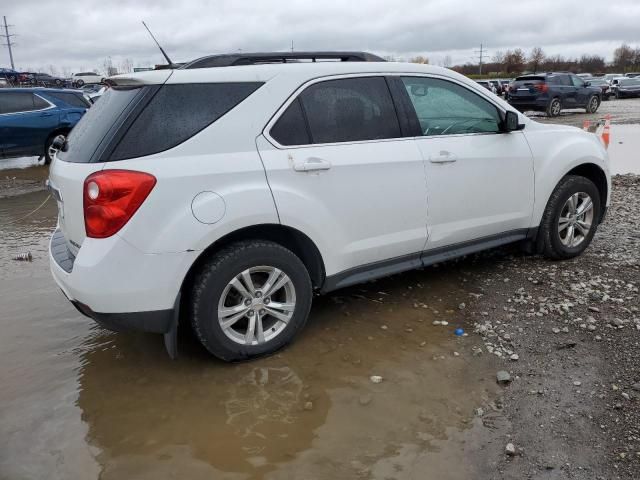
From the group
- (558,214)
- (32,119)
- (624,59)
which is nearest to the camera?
(558,214)

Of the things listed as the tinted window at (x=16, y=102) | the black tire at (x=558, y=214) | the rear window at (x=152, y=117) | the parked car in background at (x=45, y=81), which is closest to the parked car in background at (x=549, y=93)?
the tinted window at (x=16, y=102)

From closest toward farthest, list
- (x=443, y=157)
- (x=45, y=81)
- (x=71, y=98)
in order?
(x=443, y=157)
(x=71, y=98)
(x=45, y=81)

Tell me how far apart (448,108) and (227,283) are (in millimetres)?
2152

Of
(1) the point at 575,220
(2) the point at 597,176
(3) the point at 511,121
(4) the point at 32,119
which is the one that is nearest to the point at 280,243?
(3) the point at 511,121

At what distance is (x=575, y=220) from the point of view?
4949 mm

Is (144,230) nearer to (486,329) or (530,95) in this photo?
(486,329)

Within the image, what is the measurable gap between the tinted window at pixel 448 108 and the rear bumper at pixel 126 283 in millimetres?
1976

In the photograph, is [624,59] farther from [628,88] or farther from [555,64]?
[628,88]

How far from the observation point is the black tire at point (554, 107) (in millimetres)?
21406

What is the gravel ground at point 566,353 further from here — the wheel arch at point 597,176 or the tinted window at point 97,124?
the tinted window at point 97,124

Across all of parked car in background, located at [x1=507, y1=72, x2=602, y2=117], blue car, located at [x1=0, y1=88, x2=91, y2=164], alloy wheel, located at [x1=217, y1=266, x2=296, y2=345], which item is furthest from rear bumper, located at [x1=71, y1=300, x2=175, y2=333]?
parked car in background, located at [x1=507, y1=72, x2=602, y2=117]

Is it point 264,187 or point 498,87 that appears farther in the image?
point 498,87

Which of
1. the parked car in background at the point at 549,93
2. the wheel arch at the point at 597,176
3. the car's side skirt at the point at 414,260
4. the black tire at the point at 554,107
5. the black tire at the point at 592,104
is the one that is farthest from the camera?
the black tire at the point at 592,104

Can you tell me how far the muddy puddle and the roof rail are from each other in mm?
1818
